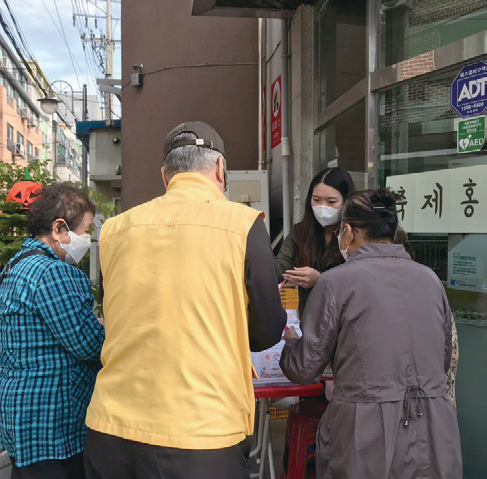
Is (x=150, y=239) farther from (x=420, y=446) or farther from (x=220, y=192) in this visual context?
(x=420, y=446)

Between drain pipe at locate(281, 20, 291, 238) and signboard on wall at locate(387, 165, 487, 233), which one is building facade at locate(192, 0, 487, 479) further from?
drain pipe at locate(281, 20, 291, 238)

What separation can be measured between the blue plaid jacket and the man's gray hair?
711 mm

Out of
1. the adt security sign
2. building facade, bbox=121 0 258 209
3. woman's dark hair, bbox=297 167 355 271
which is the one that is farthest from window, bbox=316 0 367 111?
building facade, bbox=121 0 258 209

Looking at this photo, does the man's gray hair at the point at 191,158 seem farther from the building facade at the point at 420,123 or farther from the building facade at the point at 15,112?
the building facade at the point at 15,112

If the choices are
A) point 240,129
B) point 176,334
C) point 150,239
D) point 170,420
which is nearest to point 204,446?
point 170,420

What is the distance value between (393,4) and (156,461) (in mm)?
3589

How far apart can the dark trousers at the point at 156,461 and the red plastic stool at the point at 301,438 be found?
4.10 feet

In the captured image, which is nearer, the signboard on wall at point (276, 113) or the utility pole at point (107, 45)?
the signboard on wall at point (276, 113)

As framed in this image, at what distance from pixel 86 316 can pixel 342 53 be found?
3.59 meters

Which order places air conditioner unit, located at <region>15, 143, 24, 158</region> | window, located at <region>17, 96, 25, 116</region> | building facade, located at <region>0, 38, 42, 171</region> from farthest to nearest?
window, located at <region>17, 96, 25, 116</region>, air conditioner unit, located at <region>15, 143, 24, 158</region>, building facade, located at <region>0, 38, 42, 171</region>

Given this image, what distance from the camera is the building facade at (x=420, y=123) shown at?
2.82 m

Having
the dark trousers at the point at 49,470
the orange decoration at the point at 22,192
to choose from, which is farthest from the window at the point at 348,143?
the dark trousers at the point at 49,470

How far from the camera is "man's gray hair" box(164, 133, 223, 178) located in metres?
1.72

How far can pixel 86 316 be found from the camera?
2025mm
